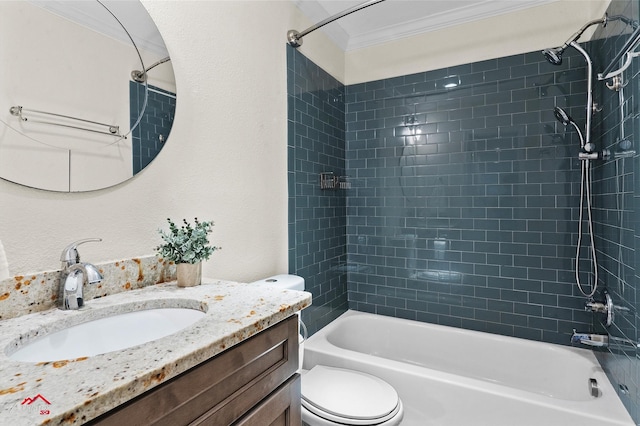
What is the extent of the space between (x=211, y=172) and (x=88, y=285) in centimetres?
71

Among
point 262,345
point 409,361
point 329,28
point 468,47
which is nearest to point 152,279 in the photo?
point 262,345

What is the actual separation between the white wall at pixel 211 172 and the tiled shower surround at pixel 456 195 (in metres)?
0.20

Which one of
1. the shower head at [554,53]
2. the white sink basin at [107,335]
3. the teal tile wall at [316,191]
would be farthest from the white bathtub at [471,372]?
the shower head at [554,53]

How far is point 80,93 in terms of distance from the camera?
3.63 feet

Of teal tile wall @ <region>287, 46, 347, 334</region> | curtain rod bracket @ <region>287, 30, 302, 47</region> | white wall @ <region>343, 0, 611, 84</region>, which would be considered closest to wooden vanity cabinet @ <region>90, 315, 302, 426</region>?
teal tile wall @ <region>287, 46, 347, 334</region>

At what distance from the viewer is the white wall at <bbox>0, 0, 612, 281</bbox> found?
1036mm

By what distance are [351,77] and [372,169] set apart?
2.67ft

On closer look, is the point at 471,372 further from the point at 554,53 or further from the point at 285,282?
the point at 554,53

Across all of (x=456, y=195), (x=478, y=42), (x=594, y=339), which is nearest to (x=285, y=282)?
(x=456, y=195)

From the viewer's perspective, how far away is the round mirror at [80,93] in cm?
96

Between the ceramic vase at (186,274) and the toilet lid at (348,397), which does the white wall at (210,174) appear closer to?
the ceramic vase at (186,274)

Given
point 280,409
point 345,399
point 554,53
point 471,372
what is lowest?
point 471,372

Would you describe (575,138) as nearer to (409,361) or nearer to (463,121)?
(463,121)

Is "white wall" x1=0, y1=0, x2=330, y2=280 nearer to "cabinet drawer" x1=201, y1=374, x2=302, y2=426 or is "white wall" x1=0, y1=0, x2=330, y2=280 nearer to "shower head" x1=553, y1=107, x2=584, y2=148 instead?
"cabinet drawer" x1=201, y1=374, x2=302, y2=426
